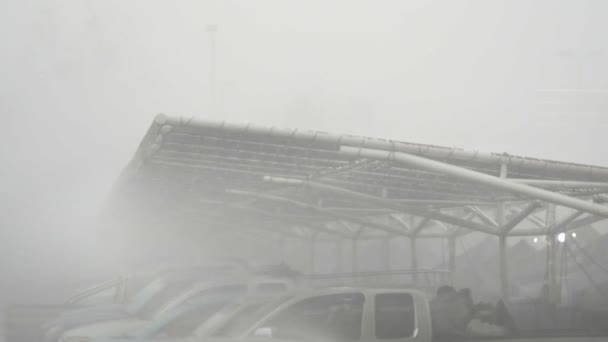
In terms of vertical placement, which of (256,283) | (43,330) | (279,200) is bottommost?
(43,330)

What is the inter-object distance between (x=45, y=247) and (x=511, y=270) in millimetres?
19987

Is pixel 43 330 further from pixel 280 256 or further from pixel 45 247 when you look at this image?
pixel 45 247

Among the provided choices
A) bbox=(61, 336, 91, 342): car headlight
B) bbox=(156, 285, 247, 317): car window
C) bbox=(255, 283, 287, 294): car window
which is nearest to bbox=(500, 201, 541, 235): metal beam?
bbox=(255, 283, 287, 294): car window

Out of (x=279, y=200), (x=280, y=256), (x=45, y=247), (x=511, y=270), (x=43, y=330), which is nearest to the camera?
(x=43, y=330)

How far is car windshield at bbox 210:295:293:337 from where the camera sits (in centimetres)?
643

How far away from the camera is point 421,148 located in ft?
35.1

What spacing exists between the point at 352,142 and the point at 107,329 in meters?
3.83

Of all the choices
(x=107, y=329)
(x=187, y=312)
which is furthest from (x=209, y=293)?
(x=107, y=329)

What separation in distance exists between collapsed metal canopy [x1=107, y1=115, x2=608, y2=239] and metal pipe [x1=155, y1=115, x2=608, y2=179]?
0.01m

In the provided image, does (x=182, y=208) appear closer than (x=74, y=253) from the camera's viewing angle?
Yes

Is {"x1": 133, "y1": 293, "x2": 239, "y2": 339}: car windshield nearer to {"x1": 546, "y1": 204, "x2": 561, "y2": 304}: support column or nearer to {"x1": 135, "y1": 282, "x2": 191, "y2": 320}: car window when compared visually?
{"x1": 135, "y1": 282, "x2": 191, "y2": 320}: car window

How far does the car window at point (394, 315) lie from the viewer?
6461mm

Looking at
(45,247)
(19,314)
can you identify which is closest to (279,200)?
(19,314)

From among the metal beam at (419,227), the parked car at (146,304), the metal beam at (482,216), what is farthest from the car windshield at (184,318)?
the metal beam at (419,227)
